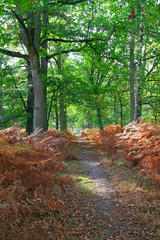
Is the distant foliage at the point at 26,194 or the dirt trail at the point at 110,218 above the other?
the distant foliage at the point at 26,194

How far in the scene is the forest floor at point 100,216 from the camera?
3.12 meters

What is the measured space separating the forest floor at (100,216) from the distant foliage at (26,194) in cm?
30

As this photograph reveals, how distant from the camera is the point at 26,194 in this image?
11.6ft

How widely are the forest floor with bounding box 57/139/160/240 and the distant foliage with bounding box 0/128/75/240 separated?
12.0 inches

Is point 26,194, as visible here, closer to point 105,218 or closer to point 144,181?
point 105,218

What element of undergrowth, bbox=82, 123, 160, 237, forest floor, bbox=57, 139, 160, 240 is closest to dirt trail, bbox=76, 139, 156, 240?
forest floor, bbox=57, 139, 160, 240

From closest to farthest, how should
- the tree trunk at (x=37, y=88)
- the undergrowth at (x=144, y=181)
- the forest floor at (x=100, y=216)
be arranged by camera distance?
the forest floor at (x=100, y=216)
the undergrowth at (x=144, y=181)
the tree trunk at (x=37, y=88)

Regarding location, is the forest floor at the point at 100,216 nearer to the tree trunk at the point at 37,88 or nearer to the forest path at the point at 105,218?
the forest path at the point at 105,218

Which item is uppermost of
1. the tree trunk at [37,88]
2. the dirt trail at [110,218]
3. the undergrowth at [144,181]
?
the tree trunk at [37,88]

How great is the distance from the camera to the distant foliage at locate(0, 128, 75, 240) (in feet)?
8.64

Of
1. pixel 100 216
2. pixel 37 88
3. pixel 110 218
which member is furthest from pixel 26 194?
pixel 37 88

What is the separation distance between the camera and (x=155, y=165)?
5.24 meters

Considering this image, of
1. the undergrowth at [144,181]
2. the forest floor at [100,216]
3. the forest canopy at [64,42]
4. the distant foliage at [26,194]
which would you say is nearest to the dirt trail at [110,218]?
the forest floor at [100,216]

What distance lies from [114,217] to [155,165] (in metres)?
2.17
